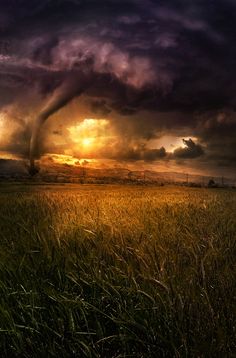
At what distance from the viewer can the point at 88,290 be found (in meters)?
3.55

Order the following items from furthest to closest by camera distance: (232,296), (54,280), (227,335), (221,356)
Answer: (54,280), (232,296), (227,335), (221,356)

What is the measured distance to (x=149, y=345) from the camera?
2650 millimetres

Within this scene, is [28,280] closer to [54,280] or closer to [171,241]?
[54,280]

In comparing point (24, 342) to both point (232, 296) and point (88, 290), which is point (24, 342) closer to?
point (88, 290)

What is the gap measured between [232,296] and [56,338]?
139 centimetres

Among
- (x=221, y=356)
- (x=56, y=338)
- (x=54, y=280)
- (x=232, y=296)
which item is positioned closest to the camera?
(x=221, y=356)

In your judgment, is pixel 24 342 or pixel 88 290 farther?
pixel 88 290

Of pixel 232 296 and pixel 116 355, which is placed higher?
pixel 232 296

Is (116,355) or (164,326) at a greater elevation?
(164,326)

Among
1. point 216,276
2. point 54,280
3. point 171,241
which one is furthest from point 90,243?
point 216,276

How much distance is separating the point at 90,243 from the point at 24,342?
276cm

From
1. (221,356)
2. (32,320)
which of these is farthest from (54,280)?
(221,356)

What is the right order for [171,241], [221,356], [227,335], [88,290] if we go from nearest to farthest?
[221,356] < [227,335] < [88,290] < [171,241]

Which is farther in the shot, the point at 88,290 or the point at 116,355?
the point at 88,290
